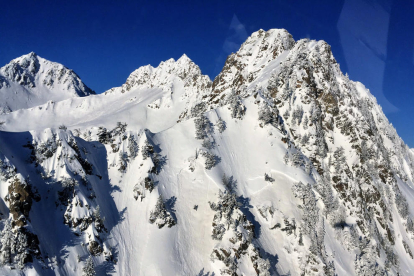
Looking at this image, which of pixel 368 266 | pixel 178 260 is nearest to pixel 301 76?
pixel 368 266

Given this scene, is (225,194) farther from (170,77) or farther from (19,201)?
(170,77)

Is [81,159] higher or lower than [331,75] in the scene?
lower

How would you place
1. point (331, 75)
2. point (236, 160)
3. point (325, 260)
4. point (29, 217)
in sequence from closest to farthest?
point (29, 217) → point (325, 260) → point (236, 160) → point (331, 75)

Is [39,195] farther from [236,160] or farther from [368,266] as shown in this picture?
[368,266]

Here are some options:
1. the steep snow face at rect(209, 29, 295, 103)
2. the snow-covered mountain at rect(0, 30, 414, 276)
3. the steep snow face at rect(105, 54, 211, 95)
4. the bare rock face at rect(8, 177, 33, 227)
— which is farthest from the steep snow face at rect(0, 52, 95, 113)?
the bare rock face at rect(8, 177, 33, 227)

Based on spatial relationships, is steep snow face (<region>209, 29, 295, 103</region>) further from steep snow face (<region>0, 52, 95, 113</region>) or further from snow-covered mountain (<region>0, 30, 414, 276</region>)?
steep snow face (<region>0, 52, 95, 113</region>)

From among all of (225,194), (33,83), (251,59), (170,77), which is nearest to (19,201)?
(225,194)

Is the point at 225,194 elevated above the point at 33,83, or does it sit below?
below
